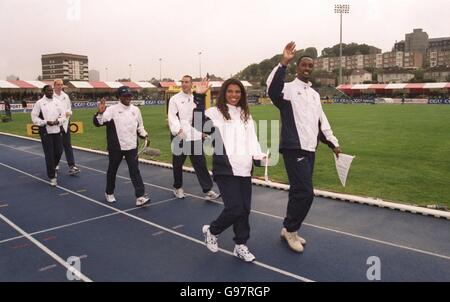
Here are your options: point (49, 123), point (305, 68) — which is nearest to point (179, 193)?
point (49, 123)

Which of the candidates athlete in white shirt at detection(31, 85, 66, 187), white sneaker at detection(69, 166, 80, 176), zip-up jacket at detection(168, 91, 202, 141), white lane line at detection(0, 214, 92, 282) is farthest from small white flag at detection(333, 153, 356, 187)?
white sneaker at detection(69, 166, 80, 176)

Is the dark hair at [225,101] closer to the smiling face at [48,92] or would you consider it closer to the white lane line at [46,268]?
the white lane line at [46,268]

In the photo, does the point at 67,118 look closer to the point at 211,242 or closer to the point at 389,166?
the point at 211,242

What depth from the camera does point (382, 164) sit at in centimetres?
1009

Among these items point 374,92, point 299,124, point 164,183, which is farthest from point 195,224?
point 374,92

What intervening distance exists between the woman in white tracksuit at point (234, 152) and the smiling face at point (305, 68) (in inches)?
29.2

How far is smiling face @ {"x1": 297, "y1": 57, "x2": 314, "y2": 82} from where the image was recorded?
4.48m

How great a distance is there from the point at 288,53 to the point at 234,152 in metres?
1.18

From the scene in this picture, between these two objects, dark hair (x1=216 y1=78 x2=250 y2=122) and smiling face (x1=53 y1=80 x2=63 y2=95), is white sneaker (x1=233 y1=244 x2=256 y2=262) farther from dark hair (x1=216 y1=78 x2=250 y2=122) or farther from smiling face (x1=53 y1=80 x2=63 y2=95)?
smiling face (x1=53 y1=80 x2=63 y2=95)

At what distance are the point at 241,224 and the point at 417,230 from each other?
257 cm

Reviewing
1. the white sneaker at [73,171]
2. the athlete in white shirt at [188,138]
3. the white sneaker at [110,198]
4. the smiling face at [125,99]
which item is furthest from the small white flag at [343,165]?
the white sneaker at [73,171]

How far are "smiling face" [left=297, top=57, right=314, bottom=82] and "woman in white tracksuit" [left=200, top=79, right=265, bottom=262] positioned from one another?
742mm

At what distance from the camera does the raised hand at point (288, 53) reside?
403cm
